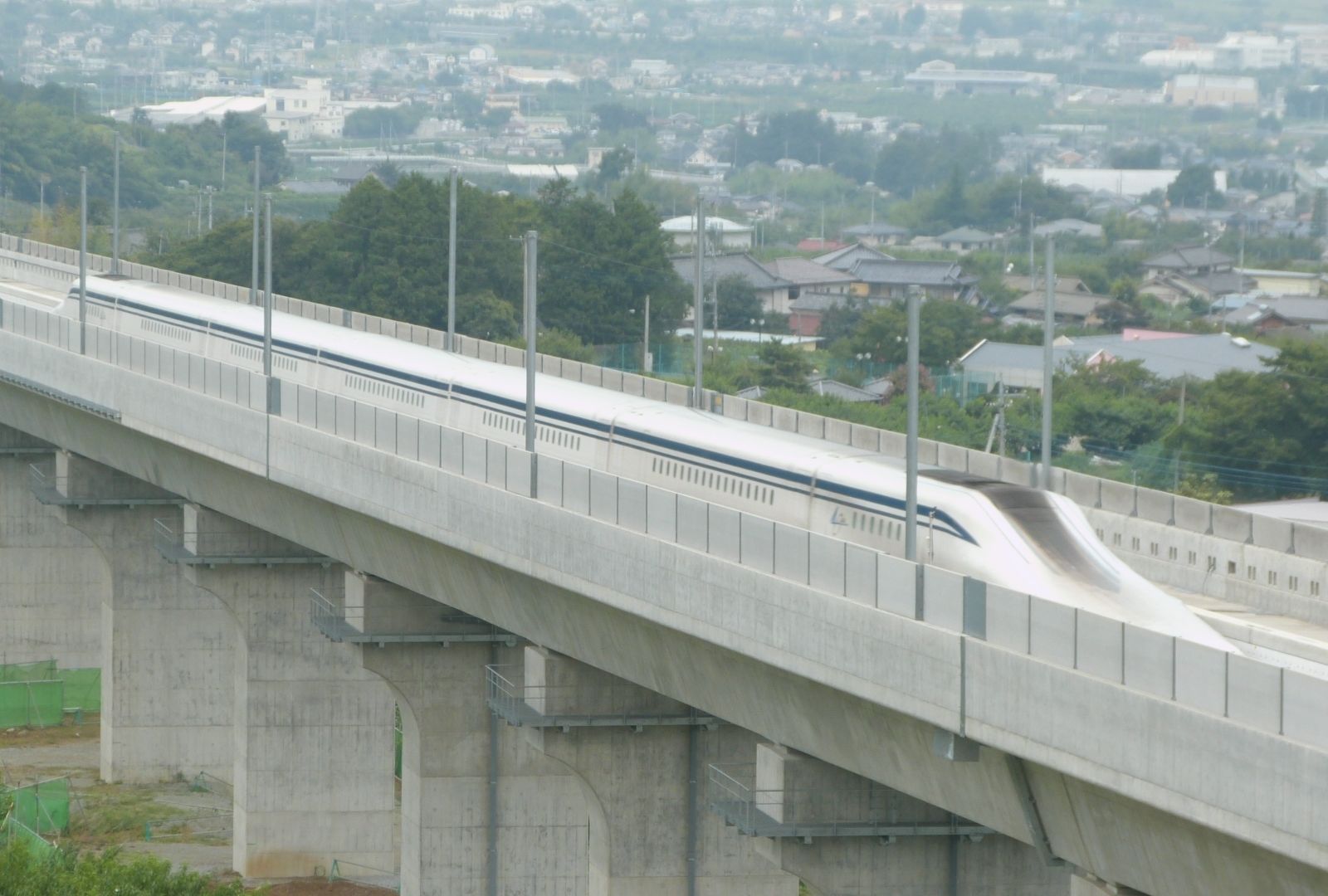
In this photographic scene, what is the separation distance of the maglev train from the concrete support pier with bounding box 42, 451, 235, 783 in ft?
14.8

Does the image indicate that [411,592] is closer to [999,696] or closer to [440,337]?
[440,337]

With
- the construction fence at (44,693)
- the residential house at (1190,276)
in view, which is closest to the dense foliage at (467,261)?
the construction fence at (44,693)

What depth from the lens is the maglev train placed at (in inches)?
1030

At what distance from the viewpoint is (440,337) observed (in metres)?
53.6

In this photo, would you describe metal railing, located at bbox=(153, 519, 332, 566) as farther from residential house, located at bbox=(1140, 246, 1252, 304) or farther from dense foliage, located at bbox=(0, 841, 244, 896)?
residential house, located at bbox=(1140, 246, 1252, 304)

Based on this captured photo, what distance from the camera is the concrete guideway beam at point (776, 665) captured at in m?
19.5

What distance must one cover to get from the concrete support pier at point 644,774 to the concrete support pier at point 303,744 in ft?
38.6

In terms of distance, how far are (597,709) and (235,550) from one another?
46.8 feet

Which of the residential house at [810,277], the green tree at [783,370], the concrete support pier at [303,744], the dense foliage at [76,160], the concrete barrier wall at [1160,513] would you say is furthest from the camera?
the dense foliage at [76,160]

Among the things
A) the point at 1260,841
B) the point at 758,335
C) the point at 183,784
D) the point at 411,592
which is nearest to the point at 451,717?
the point at 411,592

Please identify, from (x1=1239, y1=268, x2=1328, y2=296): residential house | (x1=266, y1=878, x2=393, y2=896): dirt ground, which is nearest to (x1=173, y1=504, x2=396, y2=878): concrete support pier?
(x1=266, y1=878, x2=393, y2=896): dirt ground

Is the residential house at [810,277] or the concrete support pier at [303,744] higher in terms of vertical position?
the residential house at [810,277]

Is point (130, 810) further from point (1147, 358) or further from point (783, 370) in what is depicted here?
point (1147, 358)

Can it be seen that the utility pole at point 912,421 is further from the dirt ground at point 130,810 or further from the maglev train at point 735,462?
the dirt ground at point 130,810
